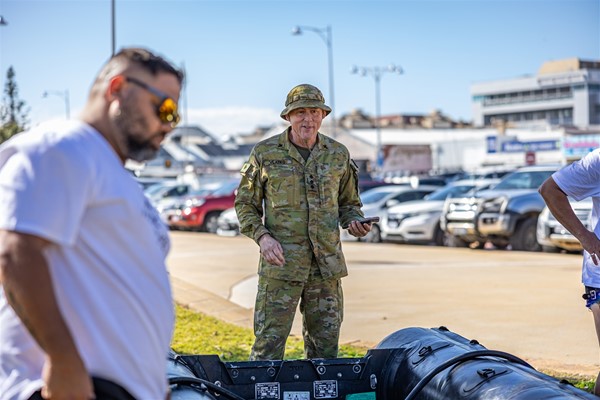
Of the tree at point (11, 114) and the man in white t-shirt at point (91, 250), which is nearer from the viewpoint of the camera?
the man in white t-shirt at point (91, 250)

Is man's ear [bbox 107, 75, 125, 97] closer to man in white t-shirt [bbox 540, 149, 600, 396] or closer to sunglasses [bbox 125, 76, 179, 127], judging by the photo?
sunglasses [bbox 125, 76, 179, 127]

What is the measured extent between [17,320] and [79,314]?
211mm

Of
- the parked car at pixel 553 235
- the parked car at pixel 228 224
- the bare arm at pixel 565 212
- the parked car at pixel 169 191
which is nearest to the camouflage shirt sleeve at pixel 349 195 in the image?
the bare arm at pixel 565 212

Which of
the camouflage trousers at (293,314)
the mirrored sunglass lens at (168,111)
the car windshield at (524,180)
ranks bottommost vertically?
the car windshield at (524,180)

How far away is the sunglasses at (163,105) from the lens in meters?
2.59

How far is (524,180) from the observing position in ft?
63.2

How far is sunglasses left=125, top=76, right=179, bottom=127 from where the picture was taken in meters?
2.59

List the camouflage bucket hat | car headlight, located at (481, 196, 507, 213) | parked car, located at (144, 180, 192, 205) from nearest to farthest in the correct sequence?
the camouflage bucket hat, car headlight, located at (481, 196, 507, 213), parked car, located at (144, 180, 192, 205)

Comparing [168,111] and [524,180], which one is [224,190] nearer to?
[524,180]

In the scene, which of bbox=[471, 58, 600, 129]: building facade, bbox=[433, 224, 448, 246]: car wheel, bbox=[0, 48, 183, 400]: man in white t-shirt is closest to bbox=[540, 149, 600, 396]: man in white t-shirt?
bbox=[0, 48, 183, 400]: man in white t-shirt

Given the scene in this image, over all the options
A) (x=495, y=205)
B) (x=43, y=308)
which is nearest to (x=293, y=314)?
(x=43, y=308)

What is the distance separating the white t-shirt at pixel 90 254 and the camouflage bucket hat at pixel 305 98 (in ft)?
9.80

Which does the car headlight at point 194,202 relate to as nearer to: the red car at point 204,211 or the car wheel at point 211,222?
the red car at point 204,211

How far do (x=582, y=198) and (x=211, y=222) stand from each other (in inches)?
907
